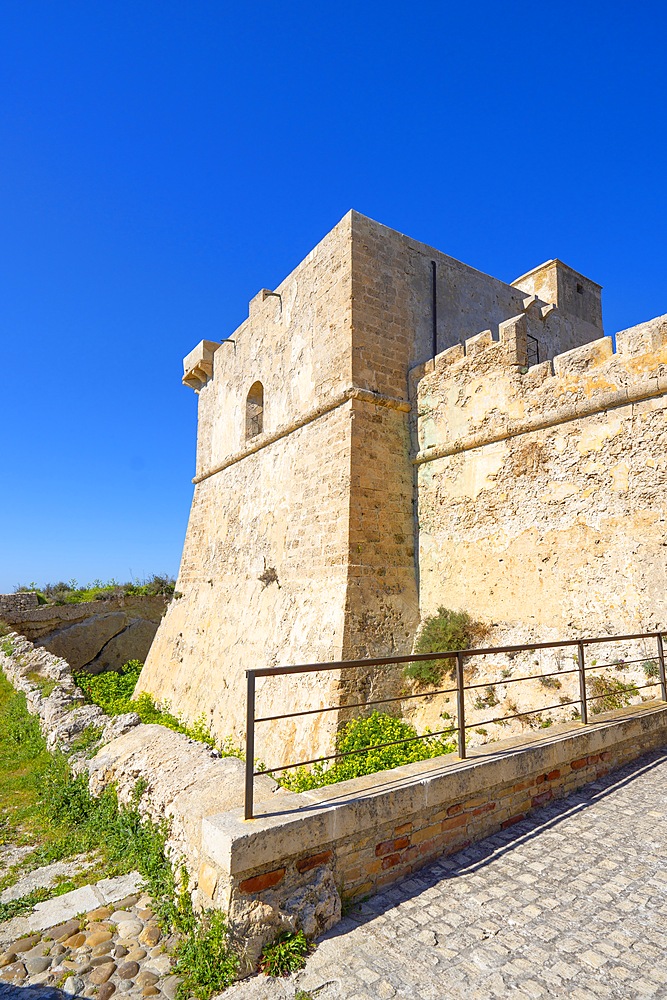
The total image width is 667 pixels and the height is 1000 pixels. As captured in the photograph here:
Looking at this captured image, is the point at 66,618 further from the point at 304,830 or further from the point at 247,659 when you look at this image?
the point at 304,830

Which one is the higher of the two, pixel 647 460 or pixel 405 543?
pixel 647 460

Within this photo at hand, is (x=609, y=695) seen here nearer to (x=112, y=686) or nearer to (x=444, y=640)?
(x=444, y=640)

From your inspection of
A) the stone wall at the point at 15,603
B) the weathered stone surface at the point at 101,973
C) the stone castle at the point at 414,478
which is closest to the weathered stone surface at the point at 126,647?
the stone wall at the point at 15,603

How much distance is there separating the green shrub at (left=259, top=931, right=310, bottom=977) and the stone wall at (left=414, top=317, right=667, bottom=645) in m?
4.77

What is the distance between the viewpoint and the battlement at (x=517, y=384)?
624 centimetres

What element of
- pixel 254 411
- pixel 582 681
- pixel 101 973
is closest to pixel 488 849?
pixel 582 681

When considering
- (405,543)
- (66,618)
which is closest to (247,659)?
(405,543)

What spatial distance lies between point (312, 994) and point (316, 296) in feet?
29.3

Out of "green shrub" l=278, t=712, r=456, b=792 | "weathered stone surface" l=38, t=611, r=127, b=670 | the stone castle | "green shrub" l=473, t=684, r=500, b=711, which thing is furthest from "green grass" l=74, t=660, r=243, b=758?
"green shrub" l=473, t=684, r=500, b=711

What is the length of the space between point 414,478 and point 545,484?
2.20 metres

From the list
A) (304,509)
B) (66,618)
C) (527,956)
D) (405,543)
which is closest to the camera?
(527,956)

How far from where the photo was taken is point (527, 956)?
266 cm

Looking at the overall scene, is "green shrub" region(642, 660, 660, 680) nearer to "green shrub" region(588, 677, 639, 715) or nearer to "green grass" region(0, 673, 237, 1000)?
"green shrub" region(588, 677, 639, 715)

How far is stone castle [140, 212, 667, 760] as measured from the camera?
6367mm
